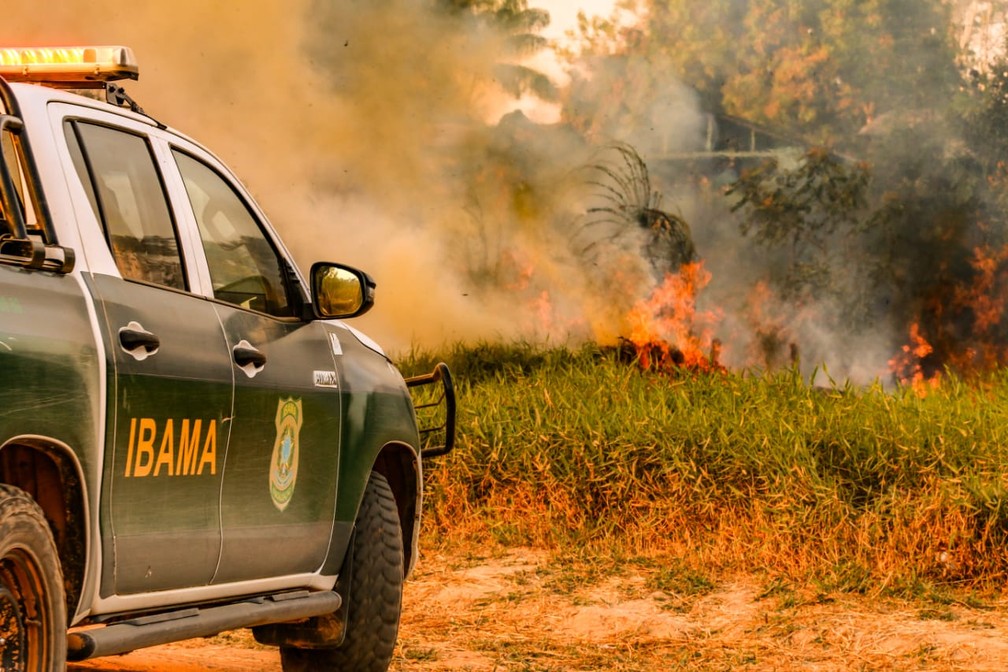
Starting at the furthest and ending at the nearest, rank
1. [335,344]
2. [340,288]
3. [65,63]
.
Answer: [335,344], [340,288], [65,63]

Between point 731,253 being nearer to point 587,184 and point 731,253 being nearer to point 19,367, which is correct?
point 587,184

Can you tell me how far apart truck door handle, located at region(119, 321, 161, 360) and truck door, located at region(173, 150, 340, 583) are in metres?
0.51

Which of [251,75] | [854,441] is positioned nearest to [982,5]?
[251,75]

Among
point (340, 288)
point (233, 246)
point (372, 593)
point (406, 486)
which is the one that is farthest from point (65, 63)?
point (406, 486)

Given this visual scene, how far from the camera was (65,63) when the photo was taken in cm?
495

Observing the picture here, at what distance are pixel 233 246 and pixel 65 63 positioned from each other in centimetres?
84

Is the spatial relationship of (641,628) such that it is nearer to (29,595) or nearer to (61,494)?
(61,494)

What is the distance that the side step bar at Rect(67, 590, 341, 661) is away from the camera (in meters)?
4.23

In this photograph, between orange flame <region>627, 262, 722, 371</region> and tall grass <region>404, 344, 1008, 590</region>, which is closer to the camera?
tall grass <region>404, 344, 1008, 590</region>

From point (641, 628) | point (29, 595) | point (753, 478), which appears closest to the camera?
point (29, 595)

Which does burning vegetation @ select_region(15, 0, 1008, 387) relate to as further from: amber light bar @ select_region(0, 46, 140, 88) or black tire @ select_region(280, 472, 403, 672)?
amber light bar @ select_region(0, 46, 140, 88)

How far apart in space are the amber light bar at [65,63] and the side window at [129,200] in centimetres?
20

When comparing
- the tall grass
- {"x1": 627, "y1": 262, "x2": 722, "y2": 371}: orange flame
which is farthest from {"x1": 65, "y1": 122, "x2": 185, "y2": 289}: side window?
{"x1": 627, "y1": 262, "x2": 722, "y2": 371}: orange flame

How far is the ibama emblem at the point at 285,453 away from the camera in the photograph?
17.2 ft
